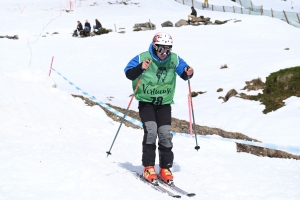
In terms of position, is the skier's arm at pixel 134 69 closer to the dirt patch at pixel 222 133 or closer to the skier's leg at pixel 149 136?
the skier's leg at pixel 149 136

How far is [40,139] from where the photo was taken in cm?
786

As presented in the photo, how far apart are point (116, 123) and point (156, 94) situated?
442 cm

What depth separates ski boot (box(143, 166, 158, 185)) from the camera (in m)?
6.02

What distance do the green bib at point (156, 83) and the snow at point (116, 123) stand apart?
1.10 metres

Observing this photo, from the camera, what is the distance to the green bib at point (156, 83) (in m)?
6.41

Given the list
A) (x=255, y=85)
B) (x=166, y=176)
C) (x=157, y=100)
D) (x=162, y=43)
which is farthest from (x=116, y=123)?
(x=255, y=85)

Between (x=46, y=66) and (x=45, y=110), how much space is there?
18.7 metres

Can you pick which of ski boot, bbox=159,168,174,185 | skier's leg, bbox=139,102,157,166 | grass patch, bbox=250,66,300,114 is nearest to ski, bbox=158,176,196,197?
ski boot, bbox=159,168,174,185

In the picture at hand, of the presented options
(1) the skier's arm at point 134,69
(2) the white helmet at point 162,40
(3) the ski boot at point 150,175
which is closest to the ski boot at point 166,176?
(3) the ski boot at point 150,175

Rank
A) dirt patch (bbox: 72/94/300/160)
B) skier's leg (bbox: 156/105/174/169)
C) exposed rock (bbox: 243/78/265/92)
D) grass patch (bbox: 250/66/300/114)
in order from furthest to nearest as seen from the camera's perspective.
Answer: exposed rock (bbox: 243/78/265/92), grass patch (bbox: 250/66/300/114), dirt patch (bbox: 72/94/300/160), skier's leg (bbox: 156/105/174/169)

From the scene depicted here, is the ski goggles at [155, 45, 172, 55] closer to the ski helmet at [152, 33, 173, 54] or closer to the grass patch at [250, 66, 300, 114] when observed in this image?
the ski helmet at [152, 33, 173, 54]

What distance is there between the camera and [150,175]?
6113mm

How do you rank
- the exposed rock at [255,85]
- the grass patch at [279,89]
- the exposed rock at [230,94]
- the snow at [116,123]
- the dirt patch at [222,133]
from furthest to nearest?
the exposed rock at [230,94] < the exposed rock at [255,85] < the grass patch at [279,89] < the dirt patch at [222,133] < the snow at [116,123]

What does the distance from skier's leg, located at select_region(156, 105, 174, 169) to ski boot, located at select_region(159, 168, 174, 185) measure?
0.09 m
